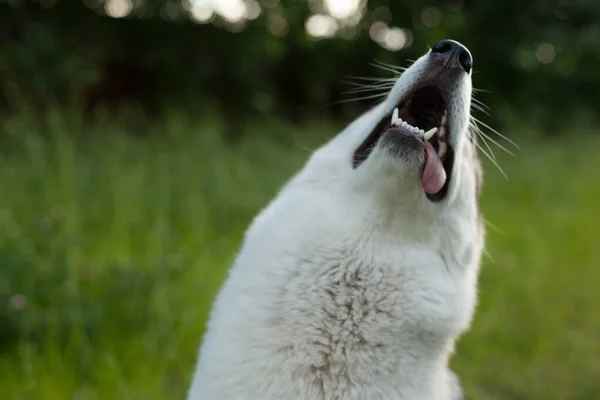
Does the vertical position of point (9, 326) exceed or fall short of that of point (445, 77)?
it falls short

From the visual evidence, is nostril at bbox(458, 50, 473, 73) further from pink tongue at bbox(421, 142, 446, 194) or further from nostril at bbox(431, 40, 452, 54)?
pink tongue at bbox(421, 142, 446, 194)

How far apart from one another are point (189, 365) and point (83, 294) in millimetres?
694

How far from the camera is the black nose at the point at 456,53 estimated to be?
7.00 feet

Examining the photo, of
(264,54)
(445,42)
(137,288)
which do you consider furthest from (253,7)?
(445,42)

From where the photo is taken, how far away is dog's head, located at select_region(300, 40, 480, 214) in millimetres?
2031

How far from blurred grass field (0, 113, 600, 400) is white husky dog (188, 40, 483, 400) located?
24.2 inches

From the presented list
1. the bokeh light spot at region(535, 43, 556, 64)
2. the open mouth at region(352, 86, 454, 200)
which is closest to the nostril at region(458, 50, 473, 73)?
the open mouth at region(352, 86, 454, 200)

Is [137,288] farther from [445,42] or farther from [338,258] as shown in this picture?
[445,42]

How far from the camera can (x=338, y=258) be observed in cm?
193

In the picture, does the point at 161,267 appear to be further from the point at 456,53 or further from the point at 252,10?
the point at 252,10

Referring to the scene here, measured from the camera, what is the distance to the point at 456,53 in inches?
84.1

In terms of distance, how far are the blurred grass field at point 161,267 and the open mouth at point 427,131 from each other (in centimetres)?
54

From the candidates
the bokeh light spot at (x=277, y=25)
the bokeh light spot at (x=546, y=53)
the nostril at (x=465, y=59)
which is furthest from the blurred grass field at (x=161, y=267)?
the bokeh light spot at (x=546, y=53)

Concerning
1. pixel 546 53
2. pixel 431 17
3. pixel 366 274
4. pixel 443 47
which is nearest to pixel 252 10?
pixel 431 17
